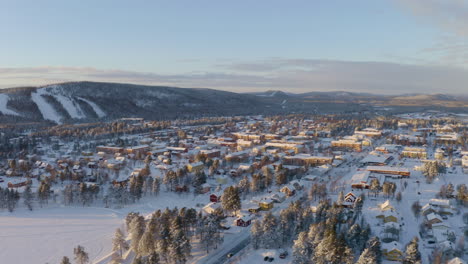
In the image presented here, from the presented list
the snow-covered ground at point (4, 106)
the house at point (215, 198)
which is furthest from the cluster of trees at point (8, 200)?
the snow-covered ground at point (4, 106)

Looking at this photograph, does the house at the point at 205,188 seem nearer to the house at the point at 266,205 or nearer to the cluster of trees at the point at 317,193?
the house at the point at 266,205

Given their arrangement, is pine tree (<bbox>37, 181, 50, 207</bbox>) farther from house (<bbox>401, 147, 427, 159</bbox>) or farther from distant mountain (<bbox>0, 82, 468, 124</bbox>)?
distant mountain (<bbox>0, 82, 468, 124</bbox>)

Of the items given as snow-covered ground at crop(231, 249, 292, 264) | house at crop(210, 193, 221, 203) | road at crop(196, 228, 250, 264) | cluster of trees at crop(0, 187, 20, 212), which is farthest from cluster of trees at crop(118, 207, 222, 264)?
cluster of trees at crop(0, 187, 20, 212)

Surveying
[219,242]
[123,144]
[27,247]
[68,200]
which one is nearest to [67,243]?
[27,247]

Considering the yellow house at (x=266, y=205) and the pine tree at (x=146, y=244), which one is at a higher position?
the pine tree at (x=146, y=244)

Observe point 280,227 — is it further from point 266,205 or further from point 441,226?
point 441,226

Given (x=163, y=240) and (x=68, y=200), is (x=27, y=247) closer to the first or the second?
(x=68, y=200)
